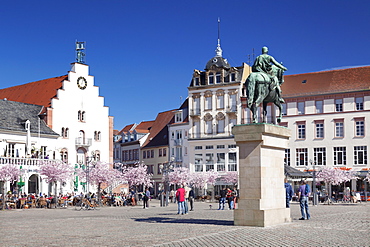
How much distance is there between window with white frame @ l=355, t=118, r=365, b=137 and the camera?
226 ft

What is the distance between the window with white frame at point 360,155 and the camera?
6881cm

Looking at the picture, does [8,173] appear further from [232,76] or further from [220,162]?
[232,76]

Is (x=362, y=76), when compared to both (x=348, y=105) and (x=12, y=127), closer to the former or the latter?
(x=348, y=105)

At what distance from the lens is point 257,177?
71.1 feet

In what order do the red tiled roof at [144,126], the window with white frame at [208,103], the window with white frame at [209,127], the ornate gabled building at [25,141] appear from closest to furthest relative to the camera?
the ornate gabled building at [25,141] → the window with white frame at [209,127] → the window with white frame at [208,103] → the red tiled roof at [144,126]

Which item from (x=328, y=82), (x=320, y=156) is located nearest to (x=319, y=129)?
(x=320, y=156)

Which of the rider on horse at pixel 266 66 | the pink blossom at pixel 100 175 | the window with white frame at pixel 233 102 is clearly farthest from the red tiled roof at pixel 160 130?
the rider on horse at pixel 266 66

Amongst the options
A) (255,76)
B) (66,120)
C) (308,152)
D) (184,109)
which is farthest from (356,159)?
(255,76)

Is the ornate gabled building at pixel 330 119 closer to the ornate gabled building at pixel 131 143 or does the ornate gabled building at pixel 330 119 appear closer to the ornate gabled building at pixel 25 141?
the ornate gabled building at pixel 131 143

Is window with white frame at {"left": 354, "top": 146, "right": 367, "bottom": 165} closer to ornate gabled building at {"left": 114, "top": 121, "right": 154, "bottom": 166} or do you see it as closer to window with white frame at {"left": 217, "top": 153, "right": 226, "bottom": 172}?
window with white frame at {"left": 217, "top": 153, "right": 226, "bottom": 172}

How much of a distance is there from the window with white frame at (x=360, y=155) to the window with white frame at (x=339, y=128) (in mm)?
2403

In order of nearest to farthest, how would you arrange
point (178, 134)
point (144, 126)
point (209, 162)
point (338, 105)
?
point (338, 105), point (209, 162), point (178, 134), point (144, 126)

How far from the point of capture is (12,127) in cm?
6356

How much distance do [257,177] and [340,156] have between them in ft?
168
